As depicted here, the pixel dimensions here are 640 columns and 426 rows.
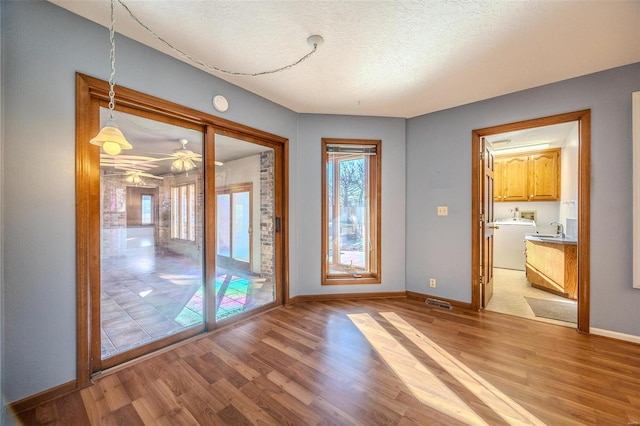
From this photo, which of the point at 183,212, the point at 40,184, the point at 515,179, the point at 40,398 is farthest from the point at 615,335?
the point at 40,184

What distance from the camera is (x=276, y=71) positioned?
2.42 m

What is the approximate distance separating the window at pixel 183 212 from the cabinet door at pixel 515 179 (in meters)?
6.27

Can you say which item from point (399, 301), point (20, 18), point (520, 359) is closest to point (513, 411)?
point (520, 359)

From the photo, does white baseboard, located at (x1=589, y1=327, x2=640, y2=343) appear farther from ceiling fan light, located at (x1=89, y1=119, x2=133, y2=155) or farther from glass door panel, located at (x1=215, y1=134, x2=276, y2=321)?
ceiling fan light, located at (x1=89, y1=119, x2=133, y2=155)

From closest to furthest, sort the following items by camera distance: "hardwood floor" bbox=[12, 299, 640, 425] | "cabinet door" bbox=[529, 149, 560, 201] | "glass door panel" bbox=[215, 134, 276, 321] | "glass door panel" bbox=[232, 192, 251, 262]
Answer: "hardwood floor" bbox=[12, 299, 640, 425], "glass door panel" bbox=[215, 134, 276, 321], "glass door panel" bbox=[232, 192, 251, 262], "cabinet door" bbox=[529, 149, 560, 201]

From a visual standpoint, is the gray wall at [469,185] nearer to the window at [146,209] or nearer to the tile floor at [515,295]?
the tile floor at [515,295]

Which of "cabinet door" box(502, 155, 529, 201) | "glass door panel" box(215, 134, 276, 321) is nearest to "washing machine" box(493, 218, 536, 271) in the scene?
"cabinet door" box(502, 155, 529, 201)

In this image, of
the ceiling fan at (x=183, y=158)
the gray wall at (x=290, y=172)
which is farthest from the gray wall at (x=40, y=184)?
the ceiling fan at (x=183, y=158)

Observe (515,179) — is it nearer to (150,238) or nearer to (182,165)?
(182,165)

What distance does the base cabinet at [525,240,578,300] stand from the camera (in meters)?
3.52

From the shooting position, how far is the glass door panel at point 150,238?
2.02 m

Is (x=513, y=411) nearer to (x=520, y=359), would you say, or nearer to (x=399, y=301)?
(x=520, y=359)

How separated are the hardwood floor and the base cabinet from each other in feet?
4.50

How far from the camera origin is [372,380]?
181 cm
